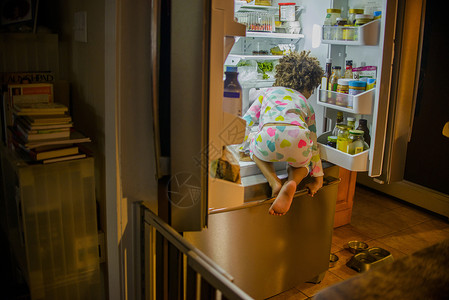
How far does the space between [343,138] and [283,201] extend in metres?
0.65

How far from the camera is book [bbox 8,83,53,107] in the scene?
2.04 metres

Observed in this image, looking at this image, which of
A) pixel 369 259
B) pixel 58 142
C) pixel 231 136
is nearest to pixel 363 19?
pixel 231 136

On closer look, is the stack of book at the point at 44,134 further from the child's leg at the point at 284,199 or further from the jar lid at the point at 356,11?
the jar lid at the point at 356,11

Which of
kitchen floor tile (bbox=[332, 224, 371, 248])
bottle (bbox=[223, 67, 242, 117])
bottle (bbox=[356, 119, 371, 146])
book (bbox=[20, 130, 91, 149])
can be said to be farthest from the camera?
kitchen floor tile (bbox=[332, 224, 371, 248])

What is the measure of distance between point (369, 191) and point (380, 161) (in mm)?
2194

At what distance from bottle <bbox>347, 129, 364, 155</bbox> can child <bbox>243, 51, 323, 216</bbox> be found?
21cm

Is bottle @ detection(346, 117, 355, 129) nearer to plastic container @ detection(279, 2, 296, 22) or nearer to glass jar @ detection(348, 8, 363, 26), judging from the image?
glass jar @ detection(348, 8, 363, 26)

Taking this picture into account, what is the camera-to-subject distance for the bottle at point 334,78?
9.16 ft

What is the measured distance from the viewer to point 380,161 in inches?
98.6

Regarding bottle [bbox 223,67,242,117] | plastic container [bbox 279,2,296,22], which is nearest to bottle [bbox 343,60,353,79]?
plastic container [bbox 279,2,296,22]

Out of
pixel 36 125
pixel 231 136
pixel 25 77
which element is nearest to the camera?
pixel 231 136

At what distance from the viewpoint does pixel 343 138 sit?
270 cm

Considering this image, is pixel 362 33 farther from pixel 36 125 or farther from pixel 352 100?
pixel 36 125

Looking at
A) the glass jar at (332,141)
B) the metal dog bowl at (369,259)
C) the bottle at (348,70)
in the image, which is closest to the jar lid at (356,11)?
the bottle at (348,70)
